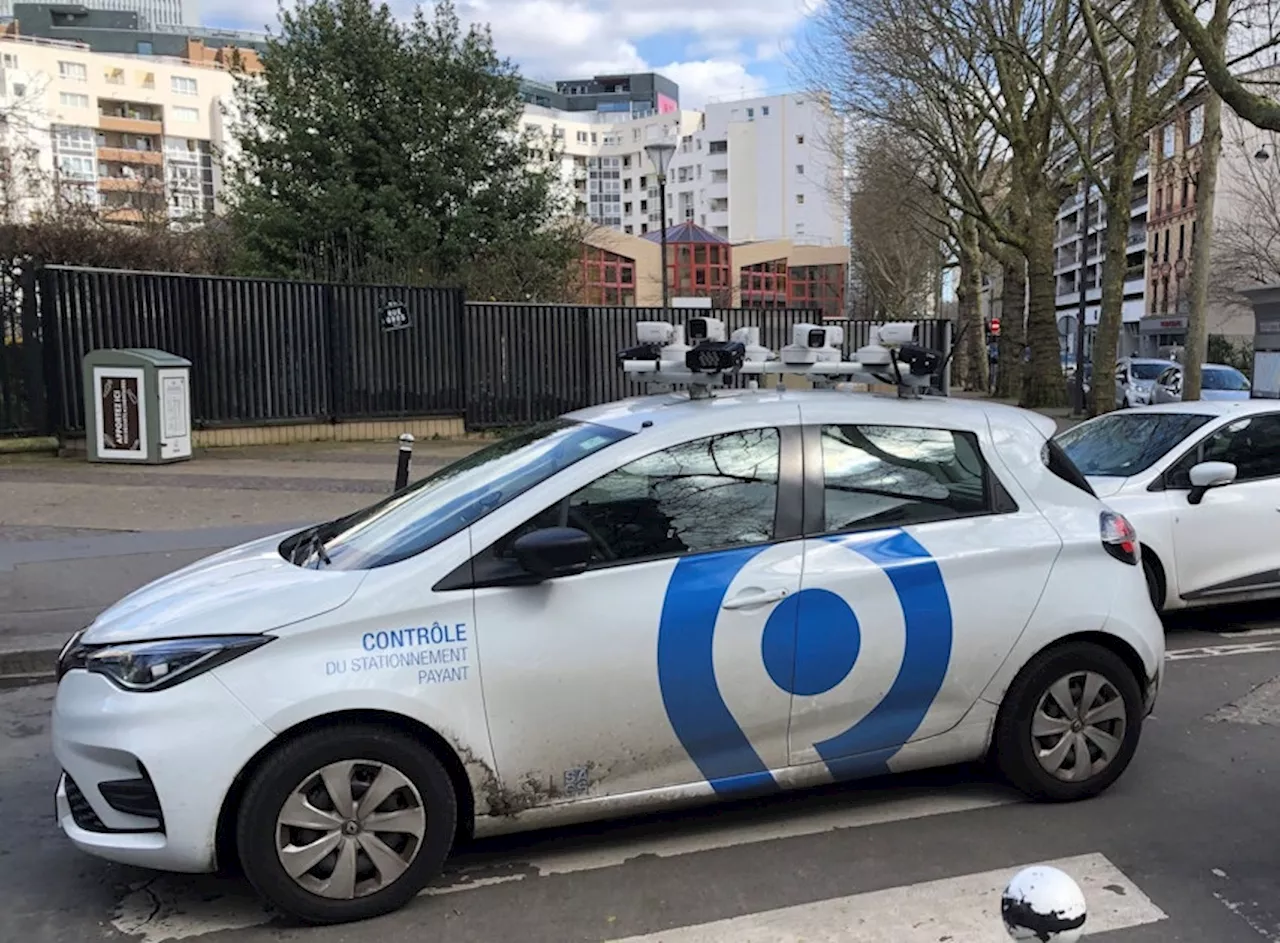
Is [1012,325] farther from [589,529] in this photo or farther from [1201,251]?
[589,529]

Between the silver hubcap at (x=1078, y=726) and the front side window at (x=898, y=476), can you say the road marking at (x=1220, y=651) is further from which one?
the front side window at (x=898, y=476)

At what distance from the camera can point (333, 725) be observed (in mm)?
3322

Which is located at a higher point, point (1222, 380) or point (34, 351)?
point (34, 351)

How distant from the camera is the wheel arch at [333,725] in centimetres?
327

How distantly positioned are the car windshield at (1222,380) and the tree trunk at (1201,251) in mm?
7244

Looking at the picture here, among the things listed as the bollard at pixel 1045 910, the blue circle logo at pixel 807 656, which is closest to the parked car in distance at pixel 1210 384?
the blue circle logo at pixel 807 656

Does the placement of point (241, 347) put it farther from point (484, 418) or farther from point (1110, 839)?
point (1110, 839)

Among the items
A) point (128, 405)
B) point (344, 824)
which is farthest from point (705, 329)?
point (128, 405)

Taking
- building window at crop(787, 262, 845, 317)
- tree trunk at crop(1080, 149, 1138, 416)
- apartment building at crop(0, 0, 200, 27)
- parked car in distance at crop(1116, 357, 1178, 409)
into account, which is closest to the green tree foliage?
tree trunk at crop(1080, 149, 1138, 416)

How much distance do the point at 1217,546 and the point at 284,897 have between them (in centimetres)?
587

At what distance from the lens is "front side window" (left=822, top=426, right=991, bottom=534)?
402cm

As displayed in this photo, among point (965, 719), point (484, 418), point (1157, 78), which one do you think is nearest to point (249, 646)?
point (965, 719)

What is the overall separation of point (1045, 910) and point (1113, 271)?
17.6m

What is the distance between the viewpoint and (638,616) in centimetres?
360
